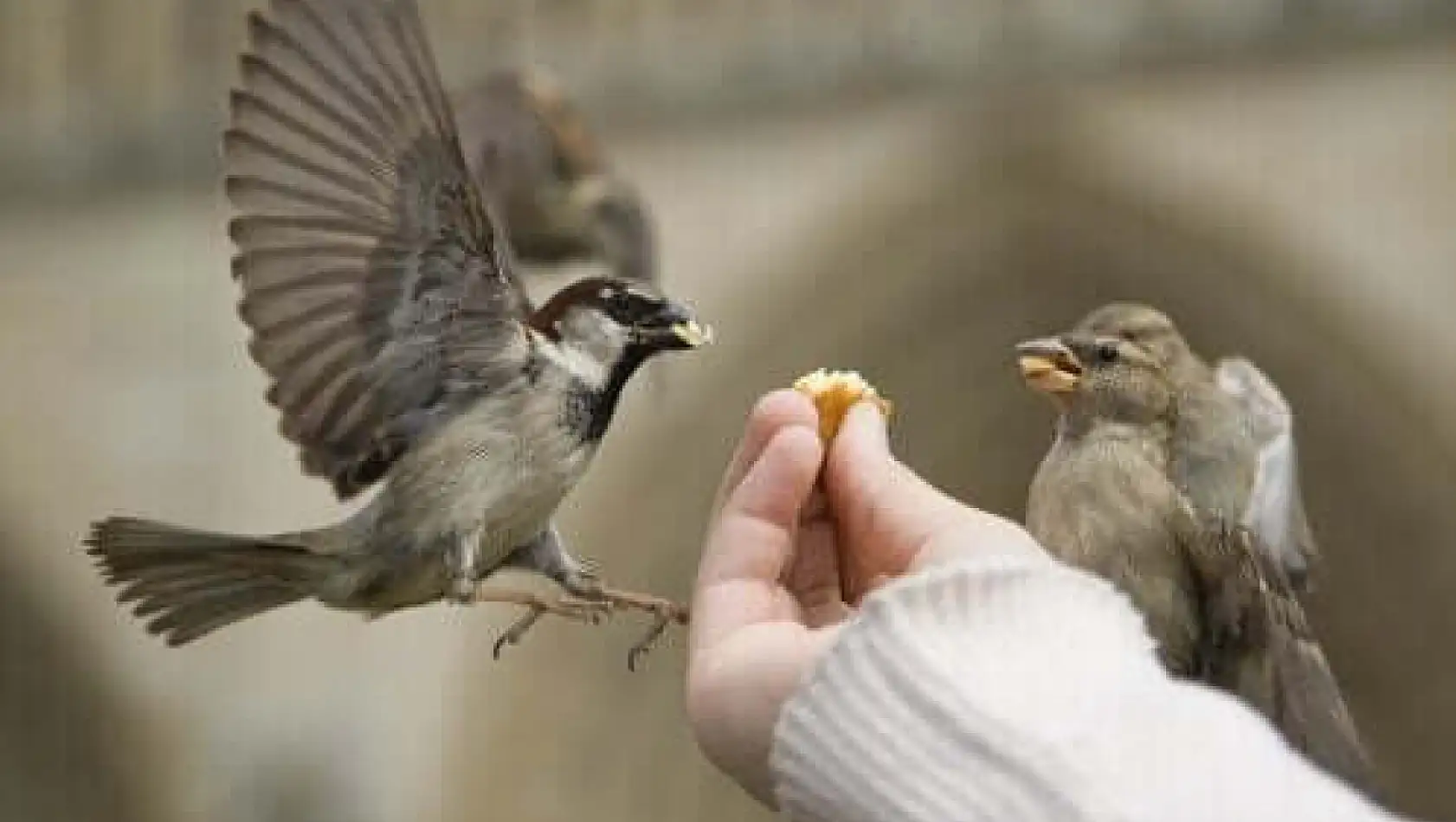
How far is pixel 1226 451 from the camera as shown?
957 millimetres

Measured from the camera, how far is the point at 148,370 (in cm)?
212

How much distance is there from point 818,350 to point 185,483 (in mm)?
498

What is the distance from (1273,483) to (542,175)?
456 mm

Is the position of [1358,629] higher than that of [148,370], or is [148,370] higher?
[148,370]

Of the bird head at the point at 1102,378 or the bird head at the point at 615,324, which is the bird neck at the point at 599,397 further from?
the bird head at the point at 1102,378

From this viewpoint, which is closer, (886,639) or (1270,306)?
(886,639)

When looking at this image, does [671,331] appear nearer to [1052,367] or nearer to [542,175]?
[1052,367]

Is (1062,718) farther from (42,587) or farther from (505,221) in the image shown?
(42,587)

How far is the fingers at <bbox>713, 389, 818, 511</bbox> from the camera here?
0.78 metres

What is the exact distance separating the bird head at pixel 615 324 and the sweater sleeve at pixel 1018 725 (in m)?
0.14

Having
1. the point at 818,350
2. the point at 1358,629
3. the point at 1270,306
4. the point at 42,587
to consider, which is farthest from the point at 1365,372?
the point at 42,587

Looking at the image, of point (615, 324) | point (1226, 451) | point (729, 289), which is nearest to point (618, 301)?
point (615, 324)

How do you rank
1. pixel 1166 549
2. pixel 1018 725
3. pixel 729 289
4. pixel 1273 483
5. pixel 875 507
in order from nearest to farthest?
pixel 1018 725
pixel 875 507
pixel 1166 549
pixel 1273 483
pixel 729 289

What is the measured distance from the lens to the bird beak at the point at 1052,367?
0.92m
